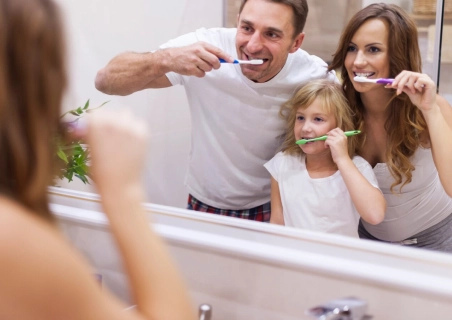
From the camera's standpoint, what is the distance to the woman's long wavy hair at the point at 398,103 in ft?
2.94

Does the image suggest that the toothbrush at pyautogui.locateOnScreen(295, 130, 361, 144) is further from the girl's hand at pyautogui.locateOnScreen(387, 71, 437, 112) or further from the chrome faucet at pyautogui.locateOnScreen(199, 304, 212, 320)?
the chrome faucet at pyautogui.locateOnScreen(199, 304, 212, 320)

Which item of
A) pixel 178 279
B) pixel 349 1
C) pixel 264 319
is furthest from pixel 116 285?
pixel 349 1

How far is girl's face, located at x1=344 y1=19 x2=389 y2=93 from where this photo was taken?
3.00 ft

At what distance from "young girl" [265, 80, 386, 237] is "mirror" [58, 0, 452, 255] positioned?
0.16 meters

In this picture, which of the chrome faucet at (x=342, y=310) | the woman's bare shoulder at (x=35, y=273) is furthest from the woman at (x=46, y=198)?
the chrome faucet at (x=342, y=310)

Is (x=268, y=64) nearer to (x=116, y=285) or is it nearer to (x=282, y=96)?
(x=282, y=96)

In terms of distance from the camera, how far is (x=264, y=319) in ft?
2.19

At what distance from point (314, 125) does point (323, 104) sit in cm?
4

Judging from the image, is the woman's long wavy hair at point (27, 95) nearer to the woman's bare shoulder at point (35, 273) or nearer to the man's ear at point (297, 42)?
the woman's bare shoulder at point (35, 273)

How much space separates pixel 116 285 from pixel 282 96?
47 cm

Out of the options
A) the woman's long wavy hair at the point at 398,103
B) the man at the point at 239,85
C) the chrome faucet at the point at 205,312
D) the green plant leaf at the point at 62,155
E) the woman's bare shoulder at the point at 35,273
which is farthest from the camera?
the man at the point at 239,85

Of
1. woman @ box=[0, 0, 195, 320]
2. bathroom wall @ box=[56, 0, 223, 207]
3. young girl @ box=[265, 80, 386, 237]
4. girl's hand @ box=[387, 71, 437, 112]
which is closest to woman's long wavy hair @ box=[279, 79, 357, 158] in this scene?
young girl @ box=[265, 80, 386, 237]

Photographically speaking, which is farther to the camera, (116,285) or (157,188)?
(157,188)

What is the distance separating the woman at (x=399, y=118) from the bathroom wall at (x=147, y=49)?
1.15 feet
